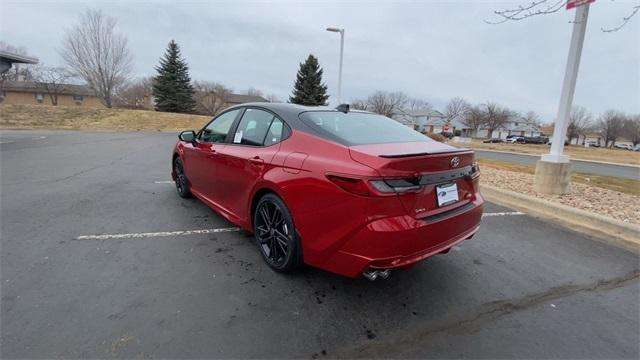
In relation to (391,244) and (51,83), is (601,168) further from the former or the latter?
(51,83)

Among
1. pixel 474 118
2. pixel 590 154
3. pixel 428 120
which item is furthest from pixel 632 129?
pixel 590 154

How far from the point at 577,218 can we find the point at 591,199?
156 cm

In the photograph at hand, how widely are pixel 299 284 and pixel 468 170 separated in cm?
174

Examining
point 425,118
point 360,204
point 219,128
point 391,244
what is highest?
point 425,118

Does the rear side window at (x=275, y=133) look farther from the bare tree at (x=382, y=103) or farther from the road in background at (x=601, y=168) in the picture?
the bare tree at (x=382, y=103)

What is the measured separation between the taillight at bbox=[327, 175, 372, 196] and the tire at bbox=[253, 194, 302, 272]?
61 cm

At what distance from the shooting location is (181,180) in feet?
17.0

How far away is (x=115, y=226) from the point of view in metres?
3.95

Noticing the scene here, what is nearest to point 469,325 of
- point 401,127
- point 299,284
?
point 299,284

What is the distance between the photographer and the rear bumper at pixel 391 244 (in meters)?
2.22

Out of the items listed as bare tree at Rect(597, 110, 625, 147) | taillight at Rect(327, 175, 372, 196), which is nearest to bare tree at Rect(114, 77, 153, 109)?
taillight at Rect(327, 175, 372, 196)

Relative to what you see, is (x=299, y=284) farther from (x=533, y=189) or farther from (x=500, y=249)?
(x=533, y=189)

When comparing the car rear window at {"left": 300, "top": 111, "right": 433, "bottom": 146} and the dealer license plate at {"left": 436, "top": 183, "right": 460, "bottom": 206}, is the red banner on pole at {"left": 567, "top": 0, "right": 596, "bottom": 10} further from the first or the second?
the dealer license plate at {"left": 436, "top": 183, "right": 460, "bottom": 206}

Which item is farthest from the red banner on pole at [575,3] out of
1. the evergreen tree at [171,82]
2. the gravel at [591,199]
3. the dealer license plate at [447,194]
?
the evergreen tree at [171,82]
